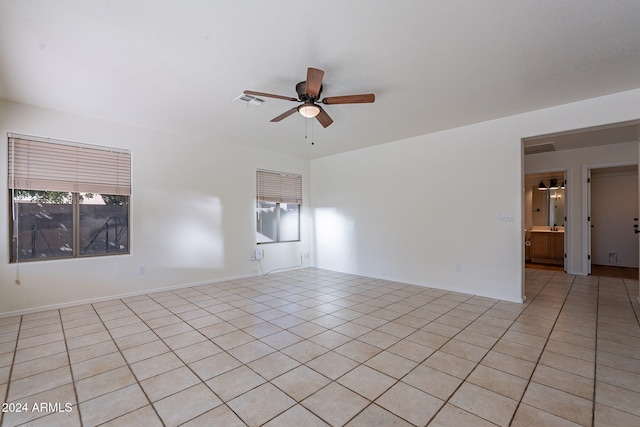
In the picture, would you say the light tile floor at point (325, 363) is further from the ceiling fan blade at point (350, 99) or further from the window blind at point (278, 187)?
the window blind at point (278, 187)

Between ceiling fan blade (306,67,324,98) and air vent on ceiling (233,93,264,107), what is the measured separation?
0.81 metres

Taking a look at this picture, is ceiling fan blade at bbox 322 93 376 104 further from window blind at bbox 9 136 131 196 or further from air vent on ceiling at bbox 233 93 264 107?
window blind at bbox 9 136 131 196

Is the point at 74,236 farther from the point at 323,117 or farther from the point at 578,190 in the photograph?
the point at 578,190

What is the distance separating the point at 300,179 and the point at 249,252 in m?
2.08

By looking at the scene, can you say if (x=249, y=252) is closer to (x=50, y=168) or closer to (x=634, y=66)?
(x=50, y=168)

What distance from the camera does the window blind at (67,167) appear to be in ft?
11.5

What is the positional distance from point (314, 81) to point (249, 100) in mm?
1087

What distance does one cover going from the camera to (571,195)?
5.73 meters

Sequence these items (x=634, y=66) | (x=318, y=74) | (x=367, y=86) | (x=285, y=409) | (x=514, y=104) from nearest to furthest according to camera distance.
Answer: (x=285, y=409) → (x=318, y=74) → (x=634, y=66) → (x=367, y=86) → (x=514, y=104)

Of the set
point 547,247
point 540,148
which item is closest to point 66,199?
point 540,148

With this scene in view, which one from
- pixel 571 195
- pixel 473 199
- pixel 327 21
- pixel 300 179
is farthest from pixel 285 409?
pixel 571 195

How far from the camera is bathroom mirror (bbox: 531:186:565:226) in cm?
745

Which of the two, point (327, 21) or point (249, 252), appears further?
point (249, 252)

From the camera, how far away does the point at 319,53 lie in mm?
2400
